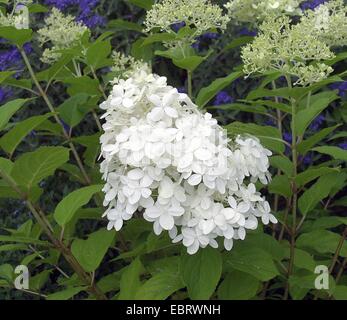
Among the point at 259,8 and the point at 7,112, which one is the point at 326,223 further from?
the point at 7,112

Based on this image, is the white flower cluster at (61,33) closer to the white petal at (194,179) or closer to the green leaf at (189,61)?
the green leaf at (189,61)

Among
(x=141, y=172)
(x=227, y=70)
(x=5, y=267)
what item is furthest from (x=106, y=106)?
(x=227, y=70)

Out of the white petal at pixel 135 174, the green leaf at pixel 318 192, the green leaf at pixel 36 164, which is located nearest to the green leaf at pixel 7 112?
the green leaf at pixel 36 164

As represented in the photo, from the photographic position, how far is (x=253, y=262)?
5.65 ft

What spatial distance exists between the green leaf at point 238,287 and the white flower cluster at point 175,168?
0.23m

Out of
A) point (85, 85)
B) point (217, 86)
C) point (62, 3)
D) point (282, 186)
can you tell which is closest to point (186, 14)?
point (217, 86)

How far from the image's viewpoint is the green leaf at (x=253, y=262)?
168 cm

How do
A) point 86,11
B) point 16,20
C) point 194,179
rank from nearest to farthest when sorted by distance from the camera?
1. point 194,179
2. point 16,20
3. point 86,11

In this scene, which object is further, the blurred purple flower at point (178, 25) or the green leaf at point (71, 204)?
the blurred purple flower at point (178, 25)

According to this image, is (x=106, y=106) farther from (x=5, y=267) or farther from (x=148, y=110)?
(x=5, y=267)

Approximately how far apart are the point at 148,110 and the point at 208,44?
1.39 m

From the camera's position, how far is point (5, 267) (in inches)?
78.7

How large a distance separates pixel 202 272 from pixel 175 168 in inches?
11.7

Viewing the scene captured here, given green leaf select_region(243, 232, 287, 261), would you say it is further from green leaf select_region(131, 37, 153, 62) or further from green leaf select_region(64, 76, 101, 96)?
green leaf select_region(131, 37, 153, 62)
